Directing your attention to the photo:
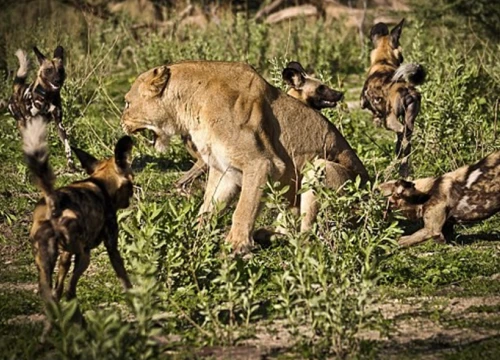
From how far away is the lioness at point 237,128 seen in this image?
9.29 metres

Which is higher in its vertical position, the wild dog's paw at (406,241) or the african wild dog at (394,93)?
the african wild dog at (394,93)

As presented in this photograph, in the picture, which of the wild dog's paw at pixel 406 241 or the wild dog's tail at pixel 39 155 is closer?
the wild dog's tail at pixel 39 155

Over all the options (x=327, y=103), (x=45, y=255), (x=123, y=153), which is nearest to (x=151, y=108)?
(x=123, y=153)

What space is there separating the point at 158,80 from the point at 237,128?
86 centimetres

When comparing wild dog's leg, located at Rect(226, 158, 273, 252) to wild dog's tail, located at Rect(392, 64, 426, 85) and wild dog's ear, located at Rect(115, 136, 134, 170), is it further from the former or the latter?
wild dog's tail, located at Rect(392, 64, 426, 85)

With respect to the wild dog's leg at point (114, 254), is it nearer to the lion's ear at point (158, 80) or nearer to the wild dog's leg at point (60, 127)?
the lion's ear at point (158, 80)

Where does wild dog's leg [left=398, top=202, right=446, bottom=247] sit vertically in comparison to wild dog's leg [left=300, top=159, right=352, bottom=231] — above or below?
below

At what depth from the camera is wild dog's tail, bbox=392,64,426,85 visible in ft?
40.4

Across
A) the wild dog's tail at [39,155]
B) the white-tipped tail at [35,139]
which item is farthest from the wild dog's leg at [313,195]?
the white-tipped tail at [35,139]

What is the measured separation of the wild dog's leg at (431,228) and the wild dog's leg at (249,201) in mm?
1558

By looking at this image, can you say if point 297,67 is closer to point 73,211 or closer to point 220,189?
point 220,189

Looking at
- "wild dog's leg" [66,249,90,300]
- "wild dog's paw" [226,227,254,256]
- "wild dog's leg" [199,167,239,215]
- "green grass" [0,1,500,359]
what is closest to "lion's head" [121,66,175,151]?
"wild dog's leg" [199,167,239,215]

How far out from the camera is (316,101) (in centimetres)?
1185

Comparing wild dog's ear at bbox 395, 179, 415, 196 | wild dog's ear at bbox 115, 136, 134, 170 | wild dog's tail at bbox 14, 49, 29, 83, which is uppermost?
wild dog's ear at bbox 115, 136, 134, 170
